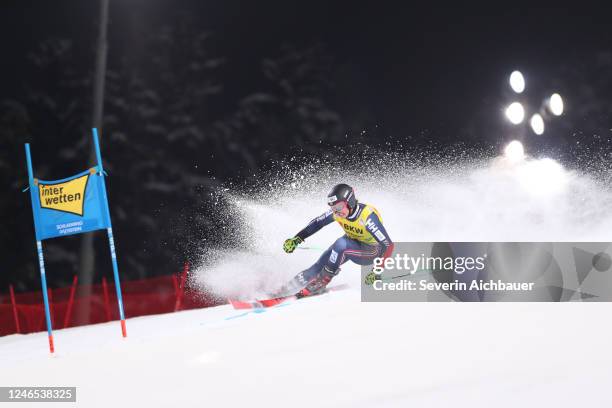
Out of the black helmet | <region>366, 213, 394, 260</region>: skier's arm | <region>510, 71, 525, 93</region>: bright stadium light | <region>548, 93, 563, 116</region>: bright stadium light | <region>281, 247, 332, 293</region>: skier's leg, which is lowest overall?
<region>281, 247, 332, 293</region>: skier's leg

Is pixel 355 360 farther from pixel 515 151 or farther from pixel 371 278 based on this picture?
pixel 515 151

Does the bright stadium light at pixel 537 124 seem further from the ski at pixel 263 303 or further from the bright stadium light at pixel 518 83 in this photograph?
the ski at pixel 263 303

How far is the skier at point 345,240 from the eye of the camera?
8.77 metres

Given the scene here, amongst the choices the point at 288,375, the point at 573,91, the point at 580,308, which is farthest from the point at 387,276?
the point at 573,91

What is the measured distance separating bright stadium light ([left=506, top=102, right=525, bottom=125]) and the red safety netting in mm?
5710

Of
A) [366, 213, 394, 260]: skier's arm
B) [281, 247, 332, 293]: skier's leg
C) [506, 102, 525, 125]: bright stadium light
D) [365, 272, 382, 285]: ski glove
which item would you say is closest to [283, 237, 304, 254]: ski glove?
[281, 247, 332, 293]: skier's leg

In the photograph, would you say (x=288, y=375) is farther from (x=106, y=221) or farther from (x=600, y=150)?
(x=600, y=150)

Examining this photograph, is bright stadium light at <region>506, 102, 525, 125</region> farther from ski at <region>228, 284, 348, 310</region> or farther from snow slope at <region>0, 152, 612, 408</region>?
ski at <region>228, 284, 348, 310</region>

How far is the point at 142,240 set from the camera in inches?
989

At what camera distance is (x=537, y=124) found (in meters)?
12.1

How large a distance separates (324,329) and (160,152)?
21.5 meters

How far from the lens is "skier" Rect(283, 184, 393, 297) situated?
8766 millimetres

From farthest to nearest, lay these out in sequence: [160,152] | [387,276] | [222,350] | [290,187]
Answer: [160,152] → [290,187] → [387,276] → [222,350]

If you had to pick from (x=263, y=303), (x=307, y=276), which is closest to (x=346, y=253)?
(x=307, y=276)
